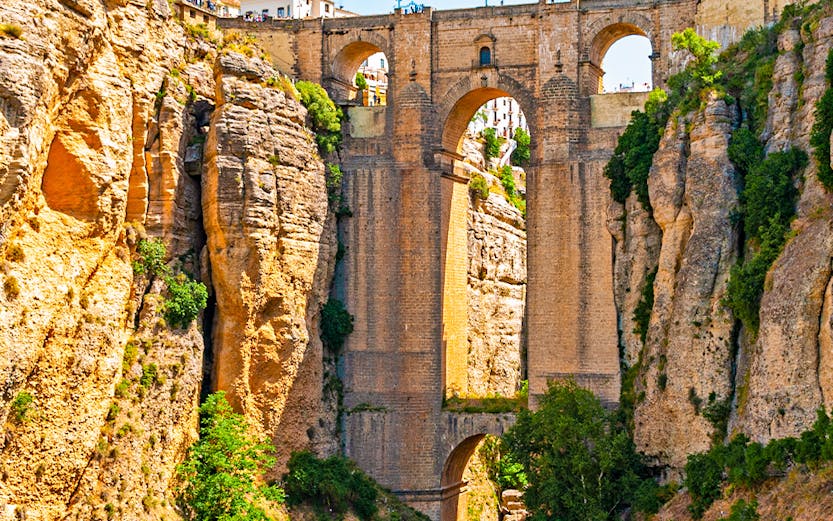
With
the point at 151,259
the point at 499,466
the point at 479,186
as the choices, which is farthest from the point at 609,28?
the point at 499,466

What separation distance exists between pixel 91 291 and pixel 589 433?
14548 mm

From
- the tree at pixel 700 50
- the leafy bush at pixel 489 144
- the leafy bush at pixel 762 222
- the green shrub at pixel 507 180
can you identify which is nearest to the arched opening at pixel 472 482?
the green shrub at pixel 507 180

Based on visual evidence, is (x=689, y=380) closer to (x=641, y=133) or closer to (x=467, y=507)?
(x=641, y=133)

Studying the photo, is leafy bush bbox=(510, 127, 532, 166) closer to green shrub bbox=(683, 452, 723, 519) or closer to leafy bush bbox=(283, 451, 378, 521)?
leafy bush bbox=(283, 451, 378, 521)

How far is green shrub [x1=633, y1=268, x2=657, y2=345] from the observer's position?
44500mm

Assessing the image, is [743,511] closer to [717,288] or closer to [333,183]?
[717,288]

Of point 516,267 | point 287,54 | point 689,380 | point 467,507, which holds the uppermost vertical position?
point 287,54

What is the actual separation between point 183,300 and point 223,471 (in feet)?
17.0

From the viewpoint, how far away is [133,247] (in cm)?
4256

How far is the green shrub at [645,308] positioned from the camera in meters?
44.5

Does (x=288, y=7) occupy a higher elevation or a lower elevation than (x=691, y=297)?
higher

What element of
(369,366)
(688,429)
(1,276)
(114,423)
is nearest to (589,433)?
(688,429)

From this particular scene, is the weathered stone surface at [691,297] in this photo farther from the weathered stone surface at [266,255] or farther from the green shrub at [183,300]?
the green shrub at [183,300]

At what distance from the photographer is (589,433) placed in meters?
42.6
